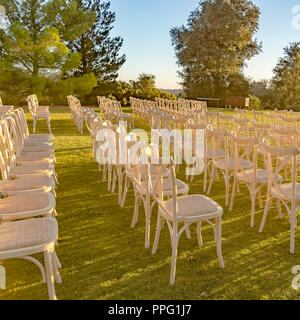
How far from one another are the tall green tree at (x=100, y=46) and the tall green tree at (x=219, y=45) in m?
6.28

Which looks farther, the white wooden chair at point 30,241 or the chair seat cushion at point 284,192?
the chair seat cushion at point 284,192

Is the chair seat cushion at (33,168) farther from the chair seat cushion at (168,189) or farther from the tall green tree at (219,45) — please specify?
the tall green tree at (219,45)

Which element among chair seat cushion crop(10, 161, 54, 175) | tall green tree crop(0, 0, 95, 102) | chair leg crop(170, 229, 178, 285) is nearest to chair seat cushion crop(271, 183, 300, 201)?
chair leg crop(170, 229, 178, 285)

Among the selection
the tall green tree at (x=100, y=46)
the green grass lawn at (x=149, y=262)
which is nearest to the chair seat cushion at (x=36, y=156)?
the green grass lawn at (x=149, y=262)

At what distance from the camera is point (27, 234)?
7.29 feet

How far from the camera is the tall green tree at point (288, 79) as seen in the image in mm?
28031

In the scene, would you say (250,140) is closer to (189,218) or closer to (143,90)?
(189,218)

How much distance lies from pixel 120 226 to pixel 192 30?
2990 cm

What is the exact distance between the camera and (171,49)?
3303 centimetres

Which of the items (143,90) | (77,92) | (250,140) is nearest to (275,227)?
(250,140)

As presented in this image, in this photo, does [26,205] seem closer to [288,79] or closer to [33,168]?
[33,168]

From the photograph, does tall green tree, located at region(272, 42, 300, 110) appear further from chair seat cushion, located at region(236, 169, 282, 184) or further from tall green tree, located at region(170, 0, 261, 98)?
chair seat cushion, located at region(236, 169, 282, 184)

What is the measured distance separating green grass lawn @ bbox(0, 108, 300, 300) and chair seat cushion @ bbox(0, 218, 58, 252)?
1.89ft

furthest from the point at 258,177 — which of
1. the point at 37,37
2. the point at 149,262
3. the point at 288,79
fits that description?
the point at 288,79
